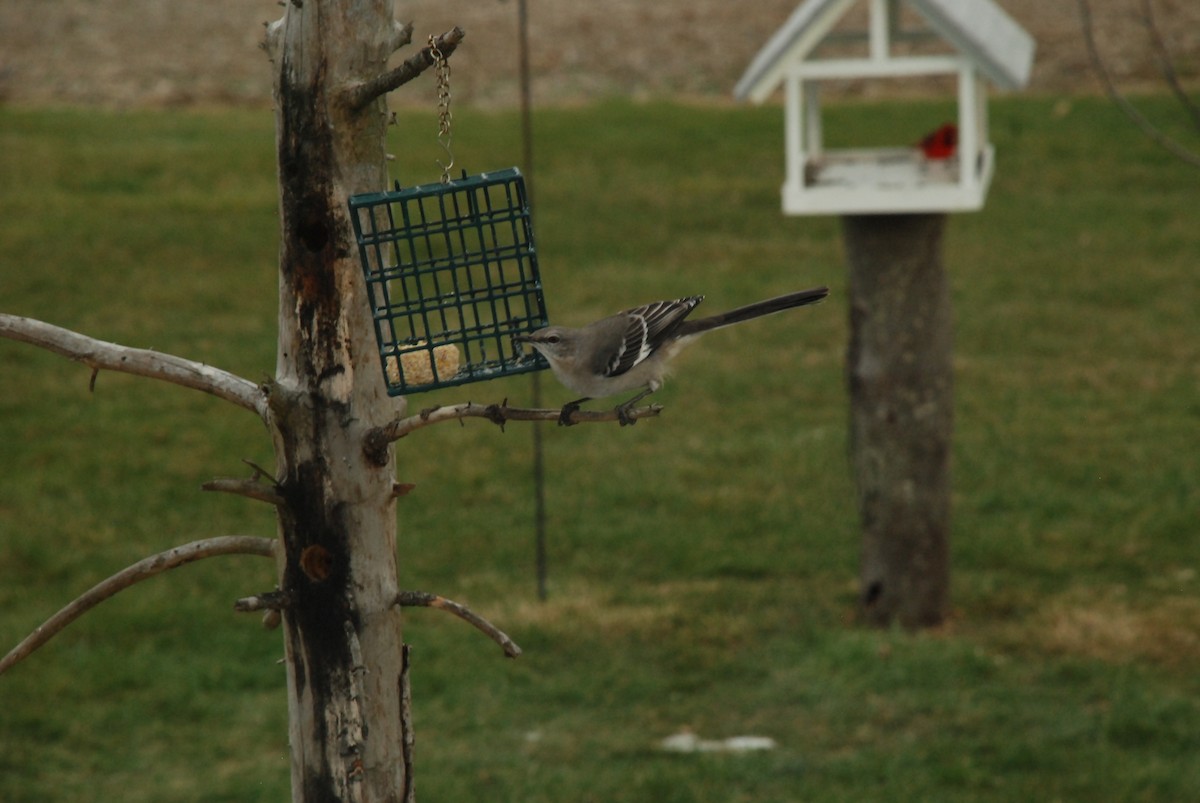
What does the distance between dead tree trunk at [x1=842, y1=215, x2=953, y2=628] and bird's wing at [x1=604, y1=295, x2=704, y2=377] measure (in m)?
2.47

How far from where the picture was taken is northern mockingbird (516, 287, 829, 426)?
15.5ft

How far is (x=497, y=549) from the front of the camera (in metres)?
8.87

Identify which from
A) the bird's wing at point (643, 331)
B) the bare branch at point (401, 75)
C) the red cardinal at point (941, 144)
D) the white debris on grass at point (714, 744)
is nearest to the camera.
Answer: the bare branch at point (401, 75)

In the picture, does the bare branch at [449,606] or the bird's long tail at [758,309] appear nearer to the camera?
the bare branch at [449,606]

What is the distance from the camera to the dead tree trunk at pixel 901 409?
746 centimetres

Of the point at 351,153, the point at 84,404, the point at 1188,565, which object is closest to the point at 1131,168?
the point at 1188,565

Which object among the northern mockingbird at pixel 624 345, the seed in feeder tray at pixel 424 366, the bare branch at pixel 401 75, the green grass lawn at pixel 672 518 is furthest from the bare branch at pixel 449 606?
the green grass lawn at pixel 672 518

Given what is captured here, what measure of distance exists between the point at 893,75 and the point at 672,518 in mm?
3265

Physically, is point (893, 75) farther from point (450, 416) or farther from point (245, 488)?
point (245, 488)

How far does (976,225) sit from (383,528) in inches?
472

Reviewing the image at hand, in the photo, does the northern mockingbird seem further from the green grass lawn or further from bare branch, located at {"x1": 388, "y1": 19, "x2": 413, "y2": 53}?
the green grass lawn

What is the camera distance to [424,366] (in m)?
4.42

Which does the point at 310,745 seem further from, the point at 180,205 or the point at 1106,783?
the point at 180,205

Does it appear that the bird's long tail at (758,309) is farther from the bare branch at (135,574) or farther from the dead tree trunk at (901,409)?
the dead tree trunk at (901,409)
